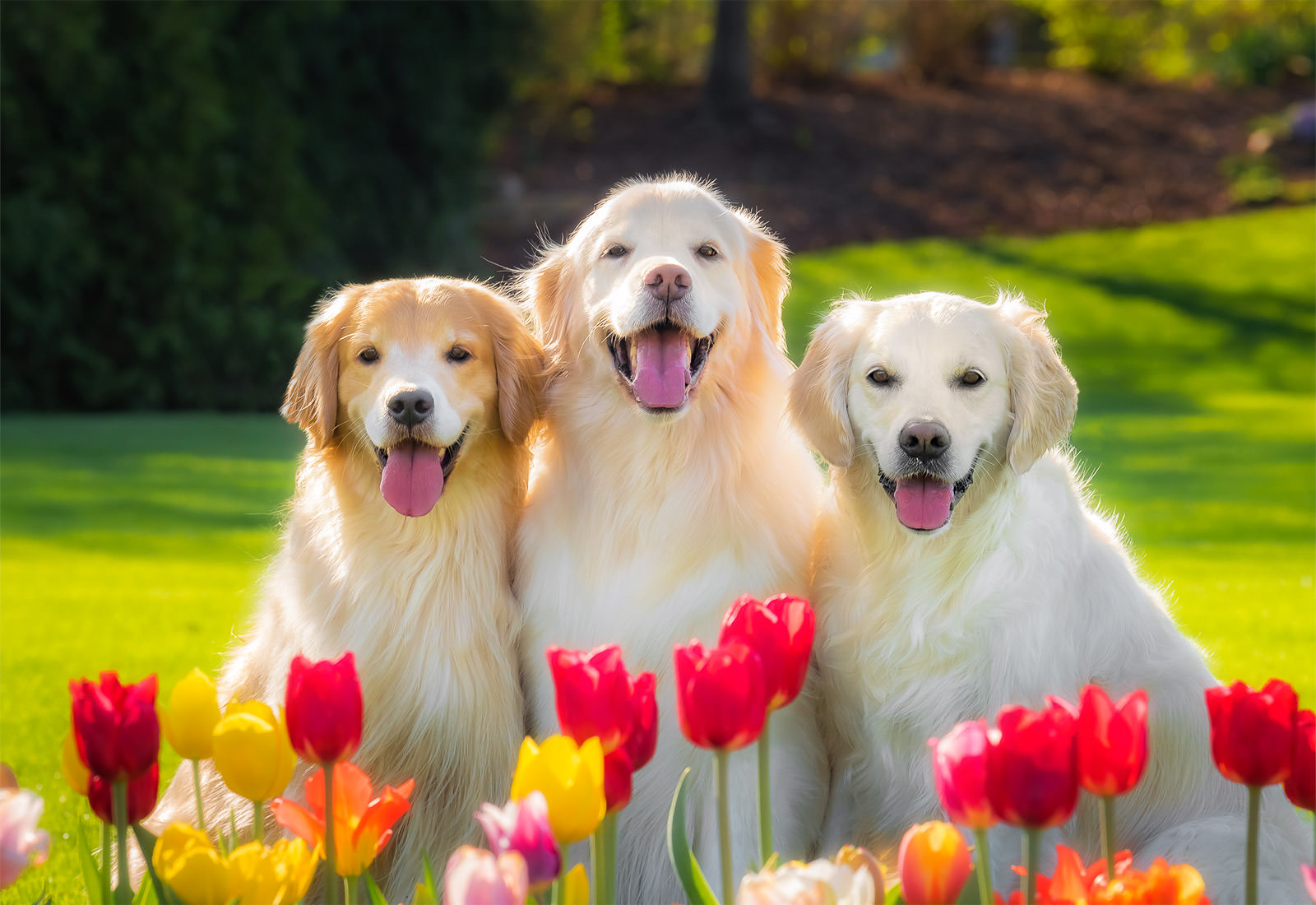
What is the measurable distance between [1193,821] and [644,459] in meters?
1.31

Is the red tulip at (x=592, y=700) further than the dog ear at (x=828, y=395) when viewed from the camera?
No

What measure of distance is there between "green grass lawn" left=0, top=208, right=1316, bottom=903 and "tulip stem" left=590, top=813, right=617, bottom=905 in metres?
1.54

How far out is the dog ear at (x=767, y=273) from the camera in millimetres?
3000

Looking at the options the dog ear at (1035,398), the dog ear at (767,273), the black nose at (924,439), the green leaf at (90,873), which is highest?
the dog ear at (767,273)

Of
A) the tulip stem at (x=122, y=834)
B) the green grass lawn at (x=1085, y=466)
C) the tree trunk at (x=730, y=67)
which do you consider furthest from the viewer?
the tree trunk at (x=730, y=67)

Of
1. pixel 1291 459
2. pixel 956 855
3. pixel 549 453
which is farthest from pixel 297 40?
pixel 956 855

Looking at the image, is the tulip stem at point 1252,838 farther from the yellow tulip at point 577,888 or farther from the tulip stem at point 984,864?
the yellow tulip at point 577,888

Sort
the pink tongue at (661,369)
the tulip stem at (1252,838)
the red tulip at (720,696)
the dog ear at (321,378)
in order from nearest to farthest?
1. the red tulip at (720,696)
2. the tulip stem at (1252,838)
3. the pink tongue at (661,369)
4. the dog ear at (321,378)

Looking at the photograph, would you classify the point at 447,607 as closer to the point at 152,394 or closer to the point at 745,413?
the point at 745,413

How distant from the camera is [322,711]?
1.66 metres

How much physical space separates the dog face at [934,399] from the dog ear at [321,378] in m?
0.99

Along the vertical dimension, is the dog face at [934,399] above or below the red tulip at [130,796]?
above

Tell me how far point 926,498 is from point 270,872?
143 cm

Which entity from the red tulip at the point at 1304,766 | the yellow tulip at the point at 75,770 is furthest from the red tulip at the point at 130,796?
the red tulip at the point at 1304,766
